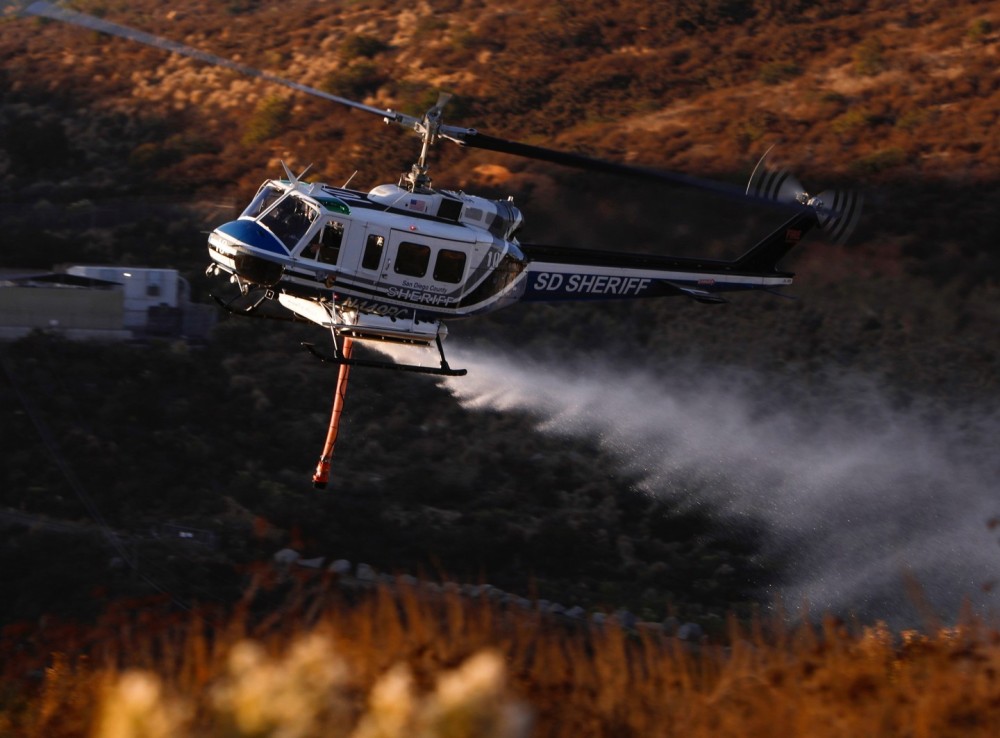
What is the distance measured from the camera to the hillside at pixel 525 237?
Answer: 1023 inches

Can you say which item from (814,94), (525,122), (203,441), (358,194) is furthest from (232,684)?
(814,94)

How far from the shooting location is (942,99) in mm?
44594

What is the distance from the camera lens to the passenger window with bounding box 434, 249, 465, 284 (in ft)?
56.7

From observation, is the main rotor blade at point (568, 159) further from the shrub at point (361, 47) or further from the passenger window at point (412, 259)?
the shrub at point (361, 47)

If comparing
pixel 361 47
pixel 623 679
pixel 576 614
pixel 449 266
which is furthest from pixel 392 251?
pixel 361 47

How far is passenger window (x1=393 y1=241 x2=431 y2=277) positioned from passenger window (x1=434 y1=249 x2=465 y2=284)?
19cm

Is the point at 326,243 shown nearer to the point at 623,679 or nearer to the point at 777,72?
the point at 623,679

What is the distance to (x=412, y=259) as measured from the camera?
56.2ft

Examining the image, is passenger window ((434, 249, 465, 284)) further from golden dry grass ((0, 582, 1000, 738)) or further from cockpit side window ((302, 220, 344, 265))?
golden dry grass ((0, 582, 1000, 738))

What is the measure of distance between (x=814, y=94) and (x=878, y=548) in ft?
80.7

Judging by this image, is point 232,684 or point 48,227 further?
point 48,227

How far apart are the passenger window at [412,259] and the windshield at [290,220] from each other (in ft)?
4.54

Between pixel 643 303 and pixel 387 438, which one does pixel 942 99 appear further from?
pixel 387 438

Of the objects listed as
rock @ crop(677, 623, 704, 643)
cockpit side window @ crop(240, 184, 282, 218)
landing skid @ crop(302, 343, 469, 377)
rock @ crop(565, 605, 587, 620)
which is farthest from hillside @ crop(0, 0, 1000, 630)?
cockpit side window @ crop(240, 184, 282, 218)
